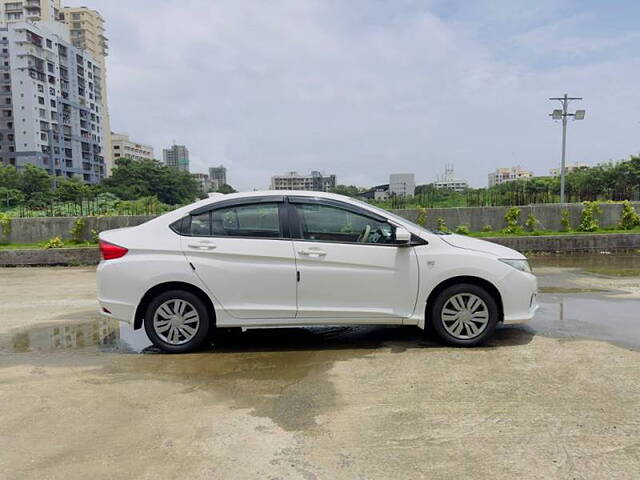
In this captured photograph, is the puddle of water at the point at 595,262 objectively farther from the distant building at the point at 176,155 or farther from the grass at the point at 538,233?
the distant building at the point at 176,155

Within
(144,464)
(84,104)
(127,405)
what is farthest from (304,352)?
(84,104)

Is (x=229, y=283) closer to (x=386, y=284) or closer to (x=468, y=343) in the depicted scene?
(x=386, y=284)

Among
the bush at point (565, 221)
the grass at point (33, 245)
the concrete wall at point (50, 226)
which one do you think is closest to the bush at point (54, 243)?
the grass at point (33, 245)

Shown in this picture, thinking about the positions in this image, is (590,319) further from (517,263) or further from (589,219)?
(589,219)

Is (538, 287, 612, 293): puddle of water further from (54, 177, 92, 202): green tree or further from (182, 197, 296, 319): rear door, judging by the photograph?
(54, 177, 92, 202): green tree

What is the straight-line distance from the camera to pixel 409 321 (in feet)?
15.8

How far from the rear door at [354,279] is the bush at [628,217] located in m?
11.6

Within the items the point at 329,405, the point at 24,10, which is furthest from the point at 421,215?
the point at 24,10

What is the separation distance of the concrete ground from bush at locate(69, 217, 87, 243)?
761 cm

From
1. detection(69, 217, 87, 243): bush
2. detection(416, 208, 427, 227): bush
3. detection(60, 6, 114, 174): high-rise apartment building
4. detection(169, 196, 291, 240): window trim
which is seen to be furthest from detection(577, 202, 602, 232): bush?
detection(60, 6, 114, 174): high-rise apartment building

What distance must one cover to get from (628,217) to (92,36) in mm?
122786

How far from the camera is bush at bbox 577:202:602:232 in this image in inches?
531

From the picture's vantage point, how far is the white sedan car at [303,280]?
4.73 metres

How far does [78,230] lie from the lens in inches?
505
